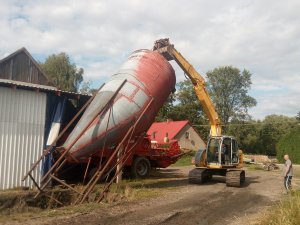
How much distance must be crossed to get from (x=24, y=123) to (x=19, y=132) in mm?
394

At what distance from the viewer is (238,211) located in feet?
38.2

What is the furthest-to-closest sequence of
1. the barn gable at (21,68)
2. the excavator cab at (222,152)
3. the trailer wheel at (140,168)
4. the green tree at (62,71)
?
the green tree at (62,71) → the barn gable at (21,68) → the trailer wheel at (140,168) → the excavator cab at (222,152)

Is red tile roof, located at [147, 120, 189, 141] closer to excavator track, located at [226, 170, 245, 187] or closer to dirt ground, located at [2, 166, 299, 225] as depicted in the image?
excavator track, located at [226, 170, 245, 187]

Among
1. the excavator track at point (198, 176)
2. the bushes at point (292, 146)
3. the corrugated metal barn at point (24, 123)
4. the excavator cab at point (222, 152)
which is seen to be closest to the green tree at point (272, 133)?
the bushes at point (292, 146)

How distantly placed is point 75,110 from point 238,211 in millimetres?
9046

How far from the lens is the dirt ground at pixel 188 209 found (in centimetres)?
990

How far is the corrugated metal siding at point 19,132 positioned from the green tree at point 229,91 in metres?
63.1

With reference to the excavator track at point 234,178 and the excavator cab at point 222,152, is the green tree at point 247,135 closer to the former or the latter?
the excavator cab at point 222,152

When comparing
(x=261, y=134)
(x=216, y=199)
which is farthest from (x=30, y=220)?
(x=261, y=134)

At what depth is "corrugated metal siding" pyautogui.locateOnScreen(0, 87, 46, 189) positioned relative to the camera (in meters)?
13.7

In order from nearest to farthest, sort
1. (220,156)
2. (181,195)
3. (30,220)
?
1. (30,220)
2. (181,195)
3. (220,156)

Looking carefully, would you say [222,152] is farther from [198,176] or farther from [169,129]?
[169,129]

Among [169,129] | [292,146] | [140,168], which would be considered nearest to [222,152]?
[140,168]

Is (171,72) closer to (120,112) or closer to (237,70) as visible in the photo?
(120,112)
